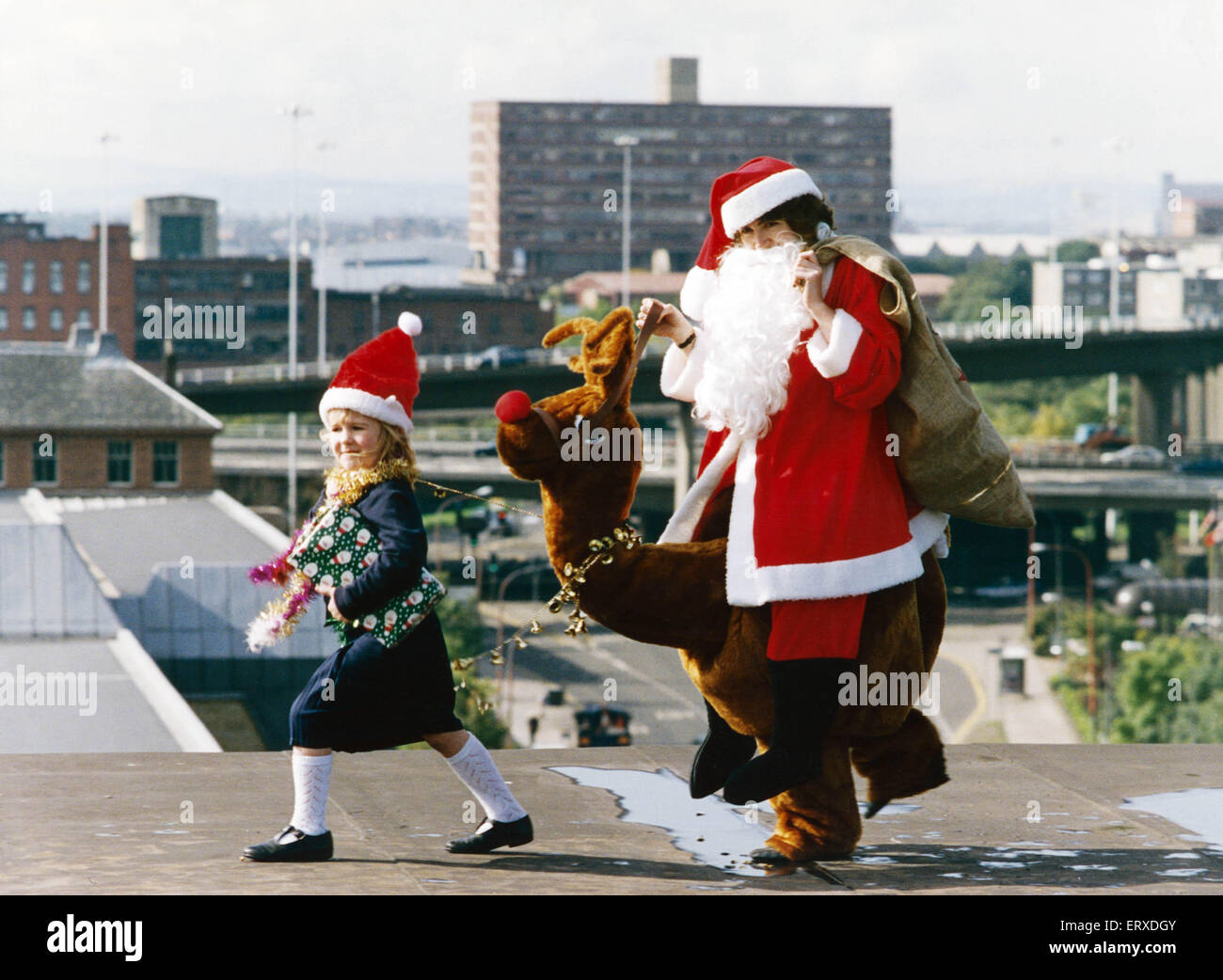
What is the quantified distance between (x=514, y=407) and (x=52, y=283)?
274 feet

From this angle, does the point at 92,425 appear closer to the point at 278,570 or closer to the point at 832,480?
the point at 278,570

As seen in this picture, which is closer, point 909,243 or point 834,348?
point 834,348

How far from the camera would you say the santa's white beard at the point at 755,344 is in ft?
16.0

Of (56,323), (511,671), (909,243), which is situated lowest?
(511,671)

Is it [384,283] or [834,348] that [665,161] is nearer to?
[384,283]

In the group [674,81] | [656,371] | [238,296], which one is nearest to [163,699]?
[656,371]

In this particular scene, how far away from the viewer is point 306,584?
4.93 meters

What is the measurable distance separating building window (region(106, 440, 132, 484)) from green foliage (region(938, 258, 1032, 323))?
67.1 meters

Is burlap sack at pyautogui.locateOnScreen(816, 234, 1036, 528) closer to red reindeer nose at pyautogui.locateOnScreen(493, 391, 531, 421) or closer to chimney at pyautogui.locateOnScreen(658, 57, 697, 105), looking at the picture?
red reindeer nose at pyautogui.locateOnScreen(493, 391, 531, 421)

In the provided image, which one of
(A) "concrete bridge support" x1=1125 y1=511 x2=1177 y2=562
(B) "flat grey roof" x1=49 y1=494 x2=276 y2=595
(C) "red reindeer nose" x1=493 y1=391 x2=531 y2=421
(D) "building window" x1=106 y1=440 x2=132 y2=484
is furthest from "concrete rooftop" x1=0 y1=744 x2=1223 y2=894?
(A) "concrete bridge support" x1=1125 y1=511 x2=1177 y2=562

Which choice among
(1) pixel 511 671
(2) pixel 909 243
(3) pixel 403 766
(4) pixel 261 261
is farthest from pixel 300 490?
(2) pixel 909 243

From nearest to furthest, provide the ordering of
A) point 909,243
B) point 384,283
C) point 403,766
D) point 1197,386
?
1. point 403,766
2. point 1197,386
3. point 384,283
4. point 909,243

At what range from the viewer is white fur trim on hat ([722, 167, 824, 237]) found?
16.2 ft
